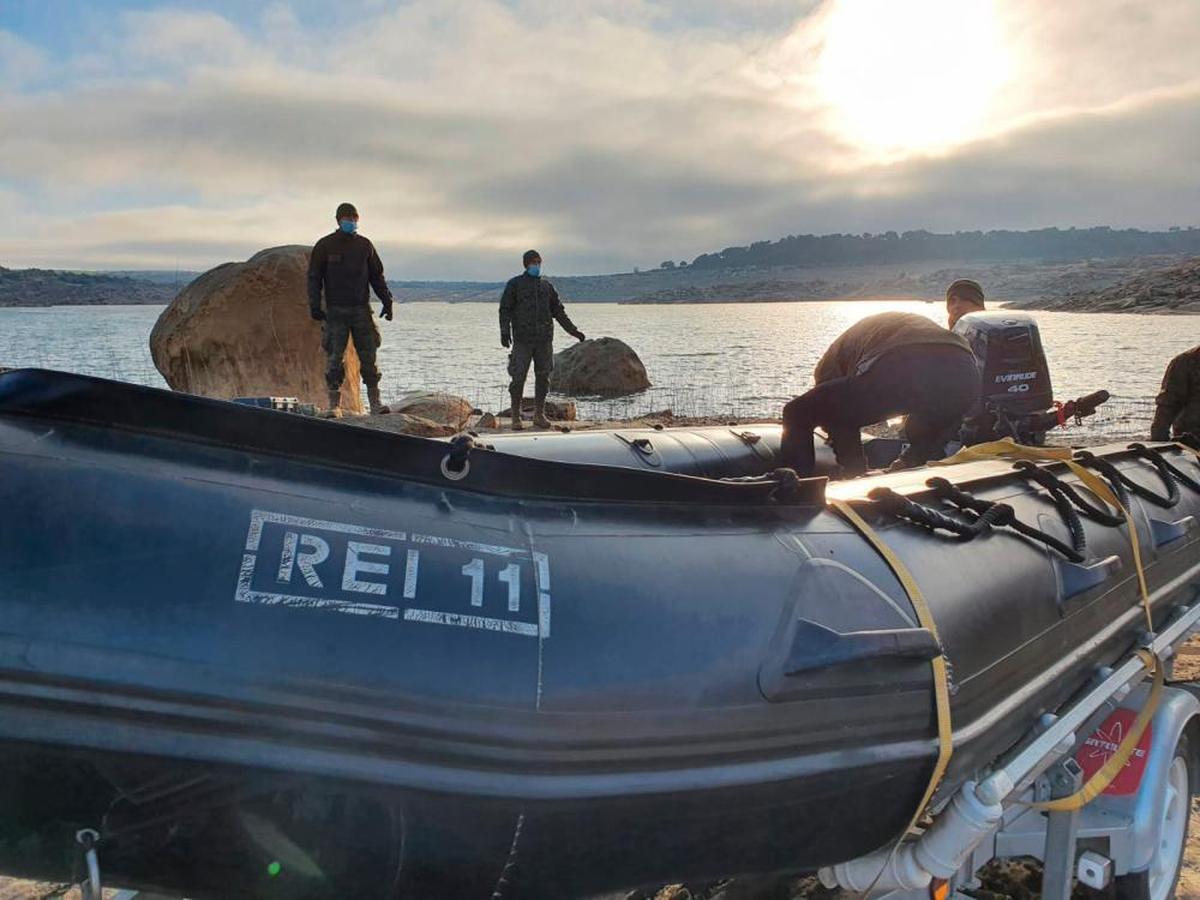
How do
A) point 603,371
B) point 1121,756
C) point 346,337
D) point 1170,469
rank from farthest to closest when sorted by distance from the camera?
1. point 603,371
2. point 346,337
3. point 1170,469
4. point 1121,756

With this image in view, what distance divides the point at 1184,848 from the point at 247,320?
35.2 feet

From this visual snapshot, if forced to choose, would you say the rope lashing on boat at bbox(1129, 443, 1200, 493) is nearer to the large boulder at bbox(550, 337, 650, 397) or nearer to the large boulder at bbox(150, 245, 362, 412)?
the large boulder at bbox(150, 245, 362, 412)

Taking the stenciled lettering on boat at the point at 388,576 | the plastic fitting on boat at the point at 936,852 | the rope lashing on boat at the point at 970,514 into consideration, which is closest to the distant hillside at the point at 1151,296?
the rope lashing on boat at the point at 970,514

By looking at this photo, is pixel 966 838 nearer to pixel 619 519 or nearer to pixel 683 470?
pixel 619 519


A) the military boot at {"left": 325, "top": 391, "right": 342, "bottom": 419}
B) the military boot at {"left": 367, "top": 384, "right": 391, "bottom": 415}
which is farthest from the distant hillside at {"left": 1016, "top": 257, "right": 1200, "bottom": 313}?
the military boot at {"left": 325, "top": 391, "right": 342, "bottom": 419}

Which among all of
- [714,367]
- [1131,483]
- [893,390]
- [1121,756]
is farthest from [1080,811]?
[714,367]

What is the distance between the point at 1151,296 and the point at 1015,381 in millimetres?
76270

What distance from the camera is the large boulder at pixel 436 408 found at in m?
10.9

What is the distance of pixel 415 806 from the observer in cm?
136

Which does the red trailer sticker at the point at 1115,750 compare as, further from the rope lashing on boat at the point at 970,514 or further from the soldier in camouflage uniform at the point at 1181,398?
the soldier in camouflage uniform at the point at 1181,398

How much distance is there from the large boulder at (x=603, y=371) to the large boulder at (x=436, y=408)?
9231 mm

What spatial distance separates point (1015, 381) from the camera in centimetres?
479

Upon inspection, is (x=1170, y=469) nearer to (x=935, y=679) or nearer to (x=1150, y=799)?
(x=1150, y=799)

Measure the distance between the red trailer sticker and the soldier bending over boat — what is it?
5.39 feet
